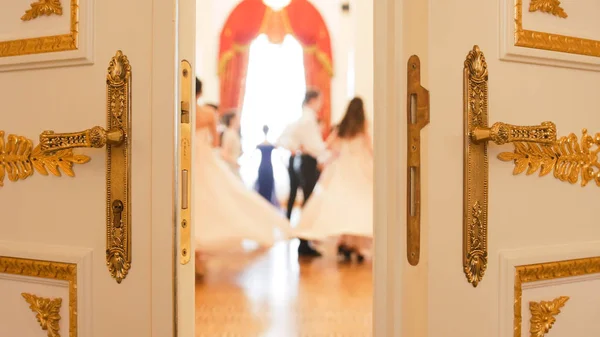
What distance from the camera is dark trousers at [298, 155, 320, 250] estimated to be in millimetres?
3703

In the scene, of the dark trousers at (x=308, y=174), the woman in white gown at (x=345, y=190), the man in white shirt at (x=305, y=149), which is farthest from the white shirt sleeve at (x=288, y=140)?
the woman in white gown at (x=345, y=190)

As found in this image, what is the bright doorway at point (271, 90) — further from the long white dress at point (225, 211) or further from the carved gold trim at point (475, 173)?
the carved gold trim at point (475, 173)

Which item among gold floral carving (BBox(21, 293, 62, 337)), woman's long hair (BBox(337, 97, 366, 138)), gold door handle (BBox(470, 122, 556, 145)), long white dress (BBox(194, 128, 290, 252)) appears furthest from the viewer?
woman's long hair (BBox(337, 97, 366, 138))

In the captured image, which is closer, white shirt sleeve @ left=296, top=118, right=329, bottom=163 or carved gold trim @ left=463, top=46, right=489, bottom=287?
carved gold trim @ left=463, top=46, right=489, bottom=287

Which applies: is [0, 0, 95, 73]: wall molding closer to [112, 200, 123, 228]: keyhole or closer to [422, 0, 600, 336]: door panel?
[112, 200, 123, 228]: keyhole

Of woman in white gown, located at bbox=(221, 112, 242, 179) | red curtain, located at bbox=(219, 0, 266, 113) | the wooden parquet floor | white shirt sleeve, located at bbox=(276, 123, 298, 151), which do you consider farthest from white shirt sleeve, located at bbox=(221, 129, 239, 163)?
the wooden parquet floor

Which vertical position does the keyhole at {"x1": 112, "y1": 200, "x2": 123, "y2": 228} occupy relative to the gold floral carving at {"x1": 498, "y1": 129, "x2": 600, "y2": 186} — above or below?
below

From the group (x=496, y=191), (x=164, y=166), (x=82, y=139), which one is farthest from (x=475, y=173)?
(x=82, y=139)

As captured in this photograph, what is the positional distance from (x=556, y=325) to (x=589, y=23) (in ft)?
1.53

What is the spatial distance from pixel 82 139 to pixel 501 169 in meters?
0.60

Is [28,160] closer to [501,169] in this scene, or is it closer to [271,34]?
[501,169]

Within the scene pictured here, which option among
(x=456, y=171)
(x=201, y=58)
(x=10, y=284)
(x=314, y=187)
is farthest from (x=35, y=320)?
(x=201, y=58)

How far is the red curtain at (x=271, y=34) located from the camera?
3863mm

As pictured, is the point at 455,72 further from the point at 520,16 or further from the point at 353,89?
the point at 353,89
